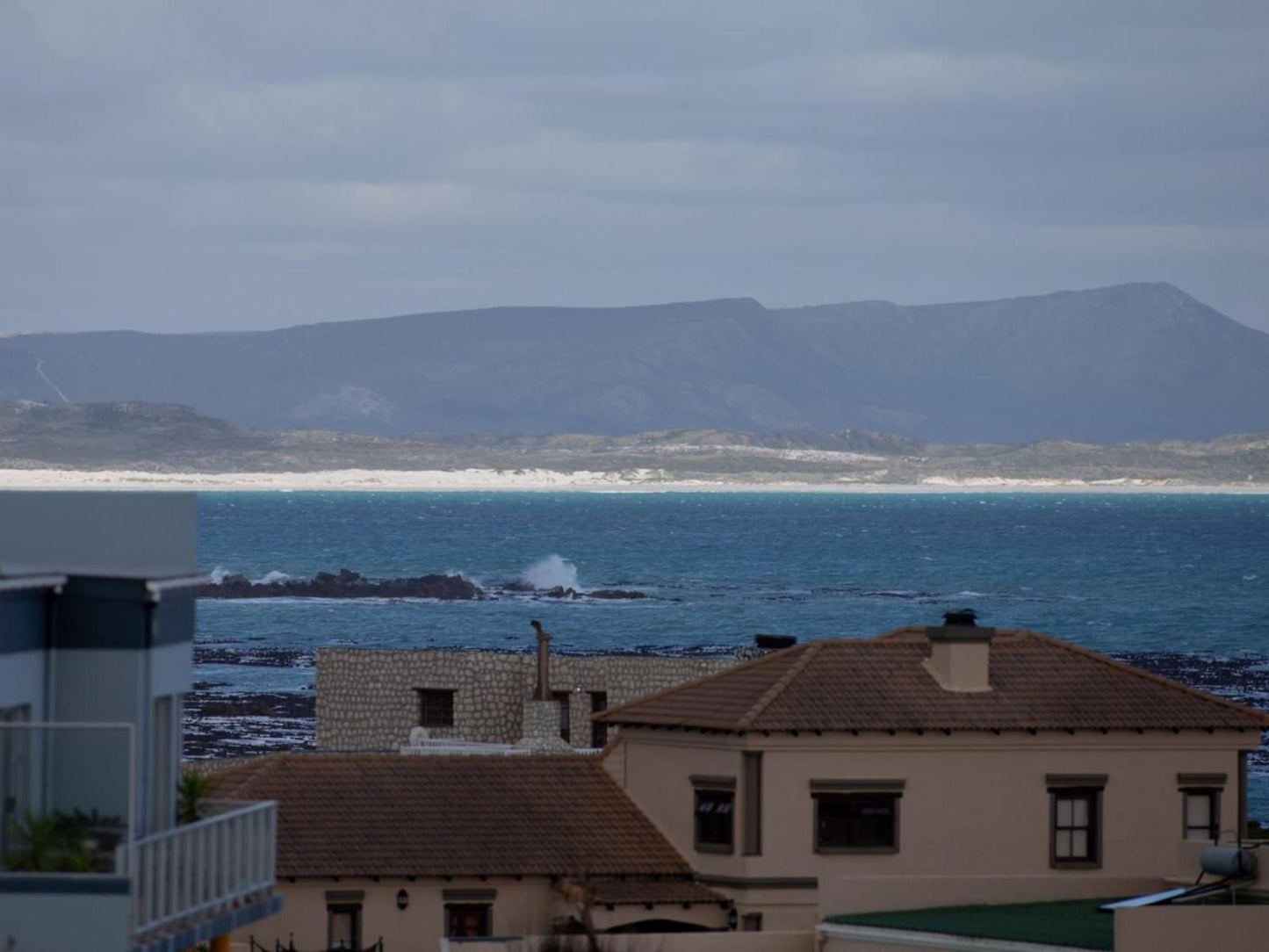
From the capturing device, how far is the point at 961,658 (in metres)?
26.9

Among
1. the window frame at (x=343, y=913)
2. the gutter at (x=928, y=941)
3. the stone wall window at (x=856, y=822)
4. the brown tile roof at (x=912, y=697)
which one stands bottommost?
the window frame at (x=343, y=913)

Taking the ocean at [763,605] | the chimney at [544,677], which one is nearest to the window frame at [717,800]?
the chimney at [544,677]

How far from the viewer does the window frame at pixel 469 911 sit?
25.3 metres

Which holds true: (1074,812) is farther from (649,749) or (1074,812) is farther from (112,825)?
(112,825)

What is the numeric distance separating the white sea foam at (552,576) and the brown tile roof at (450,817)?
122 m

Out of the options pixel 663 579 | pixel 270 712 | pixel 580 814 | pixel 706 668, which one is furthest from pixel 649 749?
pixel 663 579

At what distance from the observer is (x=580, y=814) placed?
26.9 meters

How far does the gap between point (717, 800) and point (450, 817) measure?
8.66ft

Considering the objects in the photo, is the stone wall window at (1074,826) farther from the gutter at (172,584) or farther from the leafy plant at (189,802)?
the gutter at (172,584)

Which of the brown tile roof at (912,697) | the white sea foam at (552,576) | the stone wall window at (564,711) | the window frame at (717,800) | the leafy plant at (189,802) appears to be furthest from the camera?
the white sea foam at (552,576)

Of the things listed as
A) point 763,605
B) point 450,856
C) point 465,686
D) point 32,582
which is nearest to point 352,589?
point 763,605

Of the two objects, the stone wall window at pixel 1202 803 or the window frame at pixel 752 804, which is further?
the stone wall window at pixel 1202 803

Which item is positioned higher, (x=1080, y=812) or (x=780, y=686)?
(x=780, y=686)

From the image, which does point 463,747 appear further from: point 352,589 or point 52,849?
point 352,589
